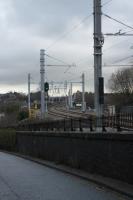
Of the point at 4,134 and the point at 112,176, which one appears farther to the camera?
the point at 4,134

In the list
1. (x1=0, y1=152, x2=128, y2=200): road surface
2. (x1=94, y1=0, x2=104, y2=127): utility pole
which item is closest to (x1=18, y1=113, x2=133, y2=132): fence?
(x1=94, y1=0, x2=104, y2=127): utility pole

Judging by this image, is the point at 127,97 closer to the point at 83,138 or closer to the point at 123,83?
the point at 123,83

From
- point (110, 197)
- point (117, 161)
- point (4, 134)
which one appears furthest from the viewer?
point (4, 134)

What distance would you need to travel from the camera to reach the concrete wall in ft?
51.5

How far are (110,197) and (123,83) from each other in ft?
371

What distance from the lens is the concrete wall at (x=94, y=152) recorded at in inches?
618

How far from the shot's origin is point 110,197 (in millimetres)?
13531

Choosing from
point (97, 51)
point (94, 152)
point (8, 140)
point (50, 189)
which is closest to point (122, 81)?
point (8, 140)

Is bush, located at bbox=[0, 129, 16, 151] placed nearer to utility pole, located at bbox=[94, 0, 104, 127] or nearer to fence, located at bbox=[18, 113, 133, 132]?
fence, located at bbox=[18, 113, 133, 132]

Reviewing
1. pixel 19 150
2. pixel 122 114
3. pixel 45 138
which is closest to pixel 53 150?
pixel 45 138

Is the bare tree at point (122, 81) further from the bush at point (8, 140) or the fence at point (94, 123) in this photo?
the fence at point (94, 123)

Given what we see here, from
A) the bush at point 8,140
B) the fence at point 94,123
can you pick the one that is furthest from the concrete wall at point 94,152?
the bush at point 8,140

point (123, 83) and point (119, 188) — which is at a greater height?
point (123, 83)

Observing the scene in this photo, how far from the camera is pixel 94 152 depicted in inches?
754
